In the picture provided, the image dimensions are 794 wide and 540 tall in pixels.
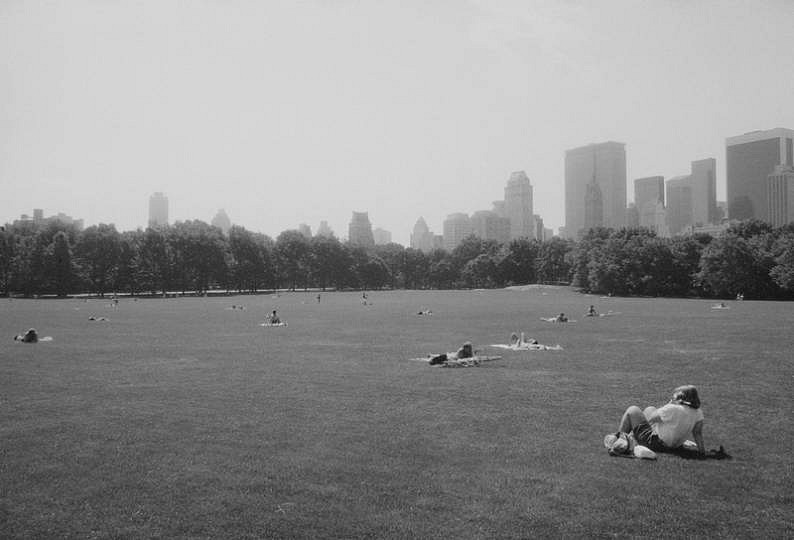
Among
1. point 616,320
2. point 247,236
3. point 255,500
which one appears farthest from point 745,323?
point 247,236

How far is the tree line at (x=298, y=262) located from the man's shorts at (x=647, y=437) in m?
88.0

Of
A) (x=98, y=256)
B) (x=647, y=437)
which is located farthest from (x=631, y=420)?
(x=98, y=256)

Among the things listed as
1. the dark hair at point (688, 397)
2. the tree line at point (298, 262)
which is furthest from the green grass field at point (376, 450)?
the tree line at point (298, 262)

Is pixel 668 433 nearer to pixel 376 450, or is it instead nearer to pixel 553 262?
pixel 376 450

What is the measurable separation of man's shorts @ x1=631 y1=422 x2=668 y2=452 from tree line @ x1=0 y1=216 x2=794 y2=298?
87959 mm

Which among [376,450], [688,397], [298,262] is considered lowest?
[376,450]

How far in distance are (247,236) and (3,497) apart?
13940cm

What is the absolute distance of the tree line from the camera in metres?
97.7

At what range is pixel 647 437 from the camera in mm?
11562

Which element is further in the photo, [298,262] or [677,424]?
[298,262]

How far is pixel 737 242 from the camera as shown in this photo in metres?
97.0

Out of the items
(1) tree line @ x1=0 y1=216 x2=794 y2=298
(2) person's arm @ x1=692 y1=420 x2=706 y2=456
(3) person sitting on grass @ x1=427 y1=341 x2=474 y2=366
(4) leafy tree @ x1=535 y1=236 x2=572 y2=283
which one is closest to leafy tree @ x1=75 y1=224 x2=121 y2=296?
(1) tree line @ x1=0 y1=216 x2=794 y2=298

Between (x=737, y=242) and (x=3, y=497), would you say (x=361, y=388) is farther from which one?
(x=737, y=242)

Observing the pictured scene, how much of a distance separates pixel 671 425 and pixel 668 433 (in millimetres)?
161
